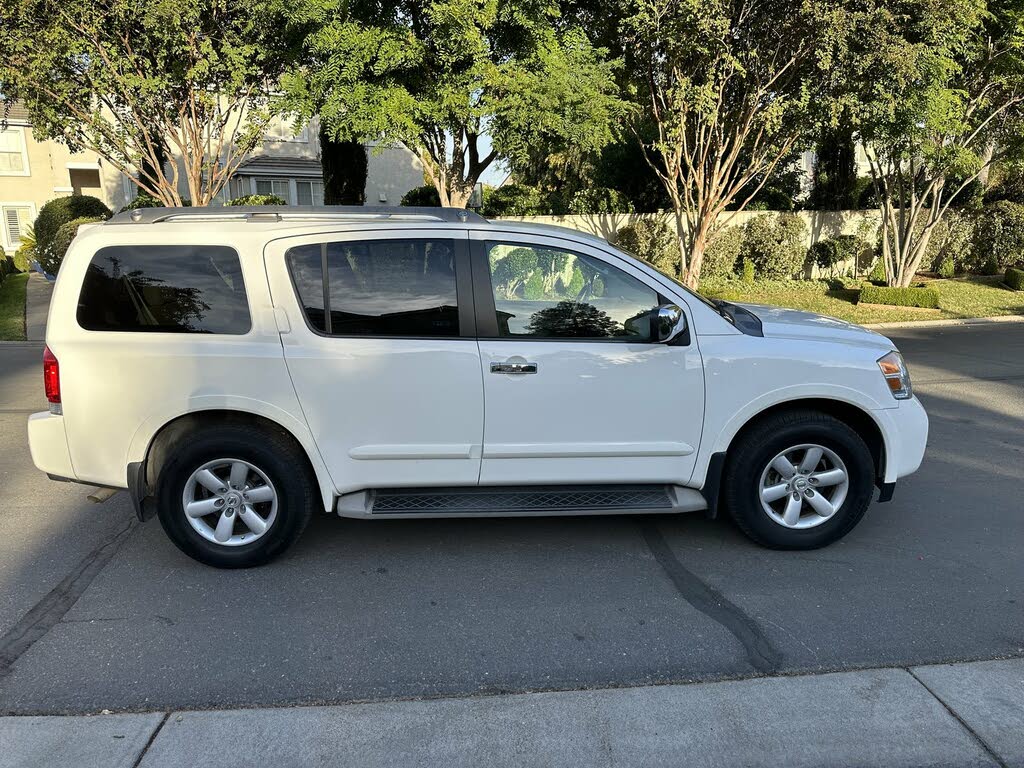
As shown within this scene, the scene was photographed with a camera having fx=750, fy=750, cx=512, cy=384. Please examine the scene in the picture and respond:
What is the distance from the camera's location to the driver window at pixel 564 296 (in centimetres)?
399

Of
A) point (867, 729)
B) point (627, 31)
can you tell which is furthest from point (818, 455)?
point (627, 31)

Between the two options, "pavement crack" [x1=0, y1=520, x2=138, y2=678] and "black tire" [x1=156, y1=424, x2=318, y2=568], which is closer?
"pavement crack" [x1=0, y1=520, x2=138, y2=678]

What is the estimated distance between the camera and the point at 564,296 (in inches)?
159

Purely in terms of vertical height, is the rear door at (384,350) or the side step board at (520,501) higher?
the rear door at (384,350)

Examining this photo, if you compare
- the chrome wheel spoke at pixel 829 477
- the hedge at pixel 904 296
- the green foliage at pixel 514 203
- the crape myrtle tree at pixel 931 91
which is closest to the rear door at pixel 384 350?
the chrome wheel spoke at pixel 829 477

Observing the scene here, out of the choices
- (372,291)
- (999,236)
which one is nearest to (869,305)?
(999,236)

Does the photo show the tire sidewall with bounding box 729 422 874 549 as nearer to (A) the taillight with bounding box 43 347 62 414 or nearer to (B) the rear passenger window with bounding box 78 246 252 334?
(B) the rear passenger window with bounding box 78 246 252 334

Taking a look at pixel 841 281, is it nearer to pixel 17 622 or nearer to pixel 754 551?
pixel 754 551

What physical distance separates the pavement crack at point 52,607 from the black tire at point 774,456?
345 centimetres

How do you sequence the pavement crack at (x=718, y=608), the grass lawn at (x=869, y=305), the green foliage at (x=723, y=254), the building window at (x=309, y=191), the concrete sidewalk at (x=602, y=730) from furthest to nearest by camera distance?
the building window at (x=309, y=191) < the green foliage at (x=723, y=254) < the grass lawn at (x=869, y=305) < the pavement crack at (x=718, y=608) < the concrete sidewalk at (x=602, y=730)

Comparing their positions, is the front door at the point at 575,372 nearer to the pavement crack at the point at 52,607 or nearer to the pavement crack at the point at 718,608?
the pavement crack at the point at 718,608

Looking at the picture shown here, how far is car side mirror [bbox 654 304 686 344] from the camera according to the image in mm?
3926

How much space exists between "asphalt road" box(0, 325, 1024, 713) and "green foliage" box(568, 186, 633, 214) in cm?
1439

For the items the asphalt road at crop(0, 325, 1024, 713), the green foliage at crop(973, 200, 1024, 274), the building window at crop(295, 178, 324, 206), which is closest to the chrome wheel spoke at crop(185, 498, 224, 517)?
the asphalt road at crop(0, 325, 1024, 713)
